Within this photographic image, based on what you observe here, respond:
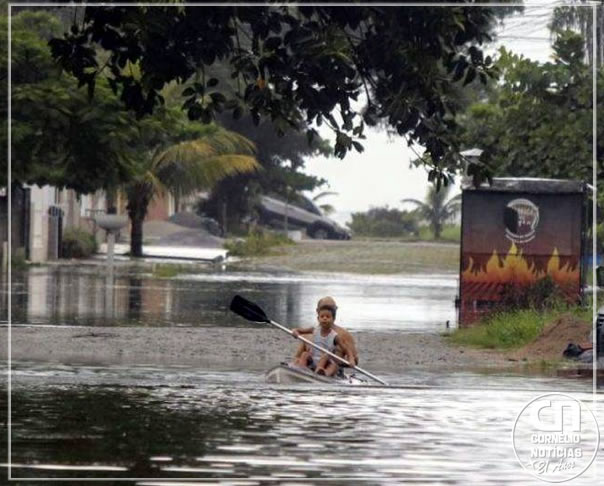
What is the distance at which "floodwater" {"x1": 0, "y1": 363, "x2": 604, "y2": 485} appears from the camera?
12.9m

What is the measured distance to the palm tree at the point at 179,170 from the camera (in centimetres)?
6450

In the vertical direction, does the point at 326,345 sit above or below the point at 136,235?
below

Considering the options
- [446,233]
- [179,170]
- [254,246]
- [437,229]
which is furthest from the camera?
[437,229]

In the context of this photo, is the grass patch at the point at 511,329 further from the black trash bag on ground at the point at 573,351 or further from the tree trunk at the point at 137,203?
the tree trunk at the point at 137,203

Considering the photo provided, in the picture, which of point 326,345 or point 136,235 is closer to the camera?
point 326,345

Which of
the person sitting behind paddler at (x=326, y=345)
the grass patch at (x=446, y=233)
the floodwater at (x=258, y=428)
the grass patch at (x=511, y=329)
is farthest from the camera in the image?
the grass patch at (x=446, y=233)

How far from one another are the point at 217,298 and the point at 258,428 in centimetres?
2426

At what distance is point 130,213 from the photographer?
64.9 metres

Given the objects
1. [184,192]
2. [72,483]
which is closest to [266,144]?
[184,192]

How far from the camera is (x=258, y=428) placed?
1572 centimetres

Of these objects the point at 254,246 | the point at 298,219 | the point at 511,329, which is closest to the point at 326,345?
the point at 511,329

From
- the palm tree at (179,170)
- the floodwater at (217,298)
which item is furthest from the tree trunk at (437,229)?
the floodwater at (217,298)

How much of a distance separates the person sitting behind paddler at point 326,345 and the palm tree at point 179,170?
42705 millimetres

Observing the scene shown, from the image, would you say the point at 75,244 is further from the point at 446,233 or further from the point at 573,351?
the point at 573,351
